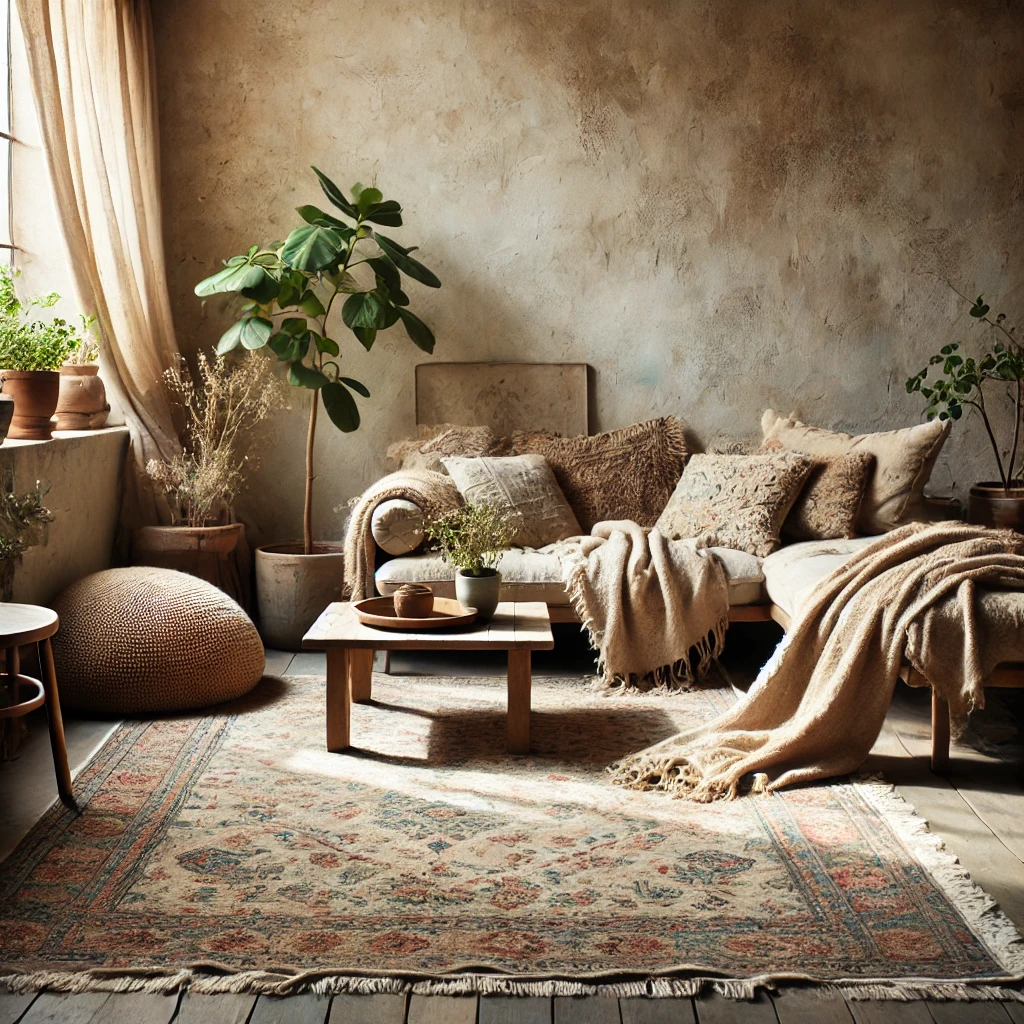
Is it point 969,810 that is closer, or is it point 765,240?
point 969,810

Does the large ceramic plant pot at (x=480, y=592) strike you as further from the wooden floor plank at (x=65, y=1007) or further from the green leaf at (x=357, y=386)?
the wooden floor plank at (x=65, y=1007)

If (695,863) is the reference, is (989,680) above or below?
above

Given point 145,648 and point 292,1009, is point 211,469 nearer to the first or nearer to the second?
Result: point 145,648

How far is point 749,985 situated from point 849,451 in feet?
9.61

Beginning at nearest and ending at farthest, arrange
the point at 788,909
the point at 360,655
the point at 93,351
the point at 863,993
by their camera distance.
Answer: the point at 863,993, the point at 788,909, the point at 360,655, the point at 93,351

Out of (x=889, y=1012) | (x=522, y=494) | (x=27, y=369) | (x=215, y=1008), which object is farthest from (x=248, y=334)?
(x=889, y=1012)

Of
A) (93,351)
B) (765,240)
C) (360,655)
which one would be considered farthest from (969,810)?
(93,351)

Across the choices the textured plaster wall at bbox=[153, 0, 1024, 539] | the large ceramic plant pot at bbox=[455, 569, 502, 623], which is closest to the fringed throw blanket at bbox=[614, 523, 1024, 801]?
the large ceramic plant pot at bbox=[455, 569, 502, 623]

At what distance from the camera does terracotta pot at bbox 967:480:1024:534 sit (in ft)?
14.7

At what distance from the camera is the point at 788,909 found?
229 centimetres

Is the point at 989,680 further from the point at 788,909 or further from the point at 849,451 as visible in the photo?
the point at 849,451

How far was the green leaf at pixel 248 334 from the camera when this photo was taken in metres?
4.48

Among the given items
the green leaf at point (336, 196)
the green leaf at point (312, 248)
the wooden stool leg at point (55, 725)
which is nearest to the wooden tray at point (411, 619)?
the wooden stool leg at point (55, 725)

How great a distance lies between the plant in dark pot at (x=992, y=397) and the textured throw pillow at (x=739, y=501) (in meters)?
0.77
